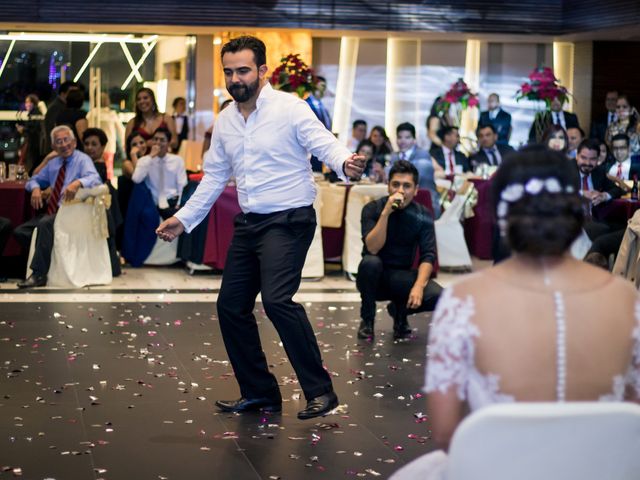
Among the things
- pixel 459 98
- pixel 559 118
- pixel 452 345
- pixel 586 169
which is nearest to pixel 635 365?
pixel 452 345

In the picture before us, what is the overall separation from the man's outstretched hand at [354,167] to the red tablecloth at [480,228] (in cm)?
636

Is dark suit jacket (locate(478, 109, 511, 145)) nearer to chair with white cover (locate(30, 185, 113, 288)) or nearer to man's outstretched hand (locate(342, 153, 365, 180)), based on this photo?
chair with white cover (locate(30, 185, 113, 288))

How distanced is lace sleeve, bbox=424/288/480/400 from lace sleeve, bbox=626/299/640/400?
30 cm

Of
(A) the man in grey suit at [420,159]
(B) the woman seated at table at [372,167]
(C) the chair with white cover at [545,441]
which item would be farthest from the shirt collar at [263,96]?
(A) the man in grey suit at [420,159]

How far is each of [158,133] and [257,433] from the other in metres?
5.51

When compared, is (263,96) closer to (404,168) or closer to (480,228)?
(404,168)

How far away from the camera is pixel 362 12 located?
1296 cm

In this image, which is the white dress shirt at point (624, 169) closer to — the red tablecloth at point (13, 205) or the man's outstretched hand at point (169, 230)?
the red tablecloth at point (13, 205)

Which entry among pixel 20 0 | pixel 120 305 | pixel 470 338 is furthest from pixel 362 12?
pixel 470 338

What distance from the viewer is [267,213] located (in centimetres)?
443

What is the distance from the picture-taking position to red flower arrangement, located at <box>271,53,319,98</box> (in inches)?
401

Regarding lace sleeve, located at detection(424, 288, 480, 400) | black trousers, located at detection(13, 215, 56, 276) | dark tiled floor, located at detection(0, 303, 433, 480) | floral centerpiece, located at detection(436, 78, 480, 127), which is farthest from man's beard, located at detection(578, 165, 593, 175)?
lace sleeve, located at detection(424, 288, 480, 400)

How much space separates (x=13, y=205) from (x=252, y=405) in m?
4.72

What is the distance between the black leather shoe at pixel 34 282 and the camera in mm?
8227
